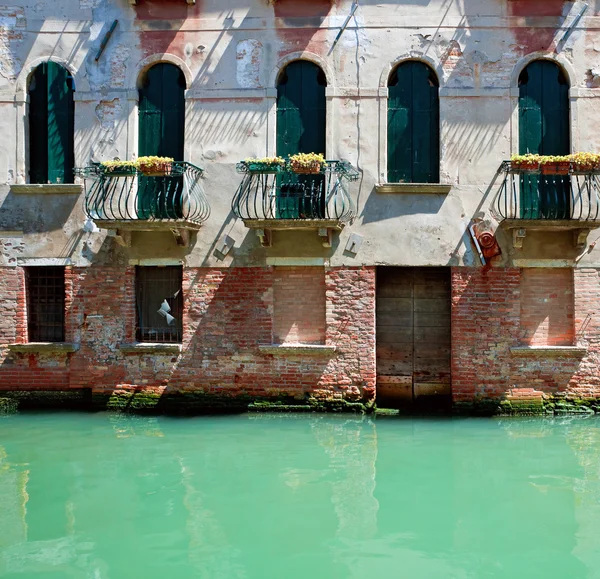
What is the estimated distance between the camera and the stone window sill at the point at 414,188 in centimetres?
1094

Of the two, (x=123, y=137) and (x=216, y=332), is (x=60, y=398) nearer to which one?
(x=216, y=332)

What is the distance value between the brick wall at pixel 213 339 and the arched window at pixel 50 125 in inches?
65.4

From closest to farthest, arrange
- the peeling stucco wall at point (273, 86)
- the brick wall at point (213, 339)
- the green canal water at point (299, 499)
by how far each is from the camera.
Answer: the green canal water at point (299, 499)
the peeling stucco wall at point (273, 86)
the brick wall at point (213, 339)

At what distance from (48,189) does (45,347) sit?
2.52 meters

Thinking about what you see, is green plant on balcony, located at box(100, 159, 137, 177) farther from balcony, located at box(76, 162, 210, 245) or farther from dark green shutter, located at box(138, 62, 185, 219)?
dark green shutter, located at box(138, 62, 185, 219)

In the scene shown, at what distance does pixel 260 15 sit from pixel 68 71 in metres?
3.21

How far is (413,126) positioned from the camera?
36.7 feet

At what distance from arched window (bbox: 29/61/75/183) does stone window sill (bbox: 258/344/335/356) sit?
4265 millimetres

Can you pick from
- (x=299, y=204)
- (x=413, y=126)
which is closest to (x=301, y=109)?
(x=299, y=204)

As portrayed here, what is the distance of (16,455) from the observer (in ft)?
28.6

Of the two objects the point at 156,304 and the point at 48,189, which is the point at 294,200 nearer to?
the point at 156,304

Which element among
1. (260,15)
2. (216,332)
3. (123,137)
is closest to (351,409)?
(216,332)

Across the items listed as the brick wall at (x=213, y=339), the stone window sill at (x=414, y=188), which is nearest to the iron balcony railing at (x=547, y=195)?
the stone window sill at (x=414, y=188)

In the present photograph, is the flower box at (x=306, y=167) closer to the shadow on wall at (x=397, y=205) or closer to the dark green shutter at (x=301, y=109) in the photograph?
the dark green shutter at (x=301, y=109)
